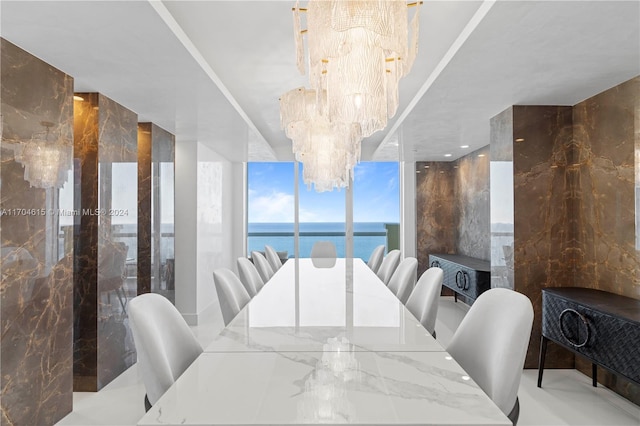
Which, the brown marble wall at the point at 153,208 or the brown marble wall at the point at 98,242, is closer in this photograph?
the brown marble wall at the point at 98,242

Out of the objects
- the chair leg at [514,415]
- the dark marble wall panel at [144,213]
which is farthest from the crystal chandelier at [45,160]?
the chair leg at [514,415]

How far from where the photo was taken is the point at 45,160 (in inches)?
104

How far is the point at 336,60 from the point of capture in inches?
67.2

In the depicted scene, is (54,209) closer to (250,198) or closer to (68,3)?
(68,3)

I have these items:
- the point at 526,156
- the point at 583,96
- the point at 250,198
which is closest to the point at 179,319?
the point at 526,156

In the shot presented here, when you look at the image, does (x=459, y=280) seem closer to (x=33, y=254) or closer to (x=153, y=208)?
(x=153, y=208)

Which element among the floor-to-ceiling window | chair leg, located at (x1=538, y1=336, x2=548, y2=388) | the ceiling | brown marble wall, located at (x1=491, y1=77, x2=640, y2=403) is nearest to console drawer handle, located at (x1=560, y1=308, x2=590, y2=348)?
chair leg, located at (x1=538, y1=336, x2=548, y2=388)

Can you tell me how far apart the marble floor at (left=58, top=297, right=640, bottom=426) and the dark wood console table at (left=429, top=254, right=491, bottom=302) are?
147 cm

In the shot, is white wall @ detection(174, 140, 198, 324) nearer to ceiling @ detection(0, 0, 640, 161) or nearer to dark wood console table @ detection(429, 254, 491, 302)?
ceiling @ detection(0, 0, 640, 161)

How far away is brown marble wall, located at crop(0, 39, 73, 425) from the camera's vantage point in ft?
7.59

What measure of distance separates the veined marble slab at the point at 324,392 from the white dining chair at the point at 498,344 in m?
0.22

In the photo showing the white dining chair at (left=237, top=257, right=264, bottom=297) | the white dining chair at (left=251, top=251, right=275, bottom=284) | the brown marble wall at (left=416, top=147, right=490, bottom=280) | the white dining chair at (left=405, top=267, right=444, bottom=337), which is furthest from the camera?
the brown marble wall at (left=416, top=147, right=490, bottom=280)

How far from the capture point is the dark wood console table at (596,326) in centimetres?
251

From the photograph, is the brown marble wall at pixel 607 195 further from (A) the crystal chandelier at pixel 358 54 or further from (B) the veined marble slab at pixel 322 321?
(A) the crystal chandelier at pixel 358 54
